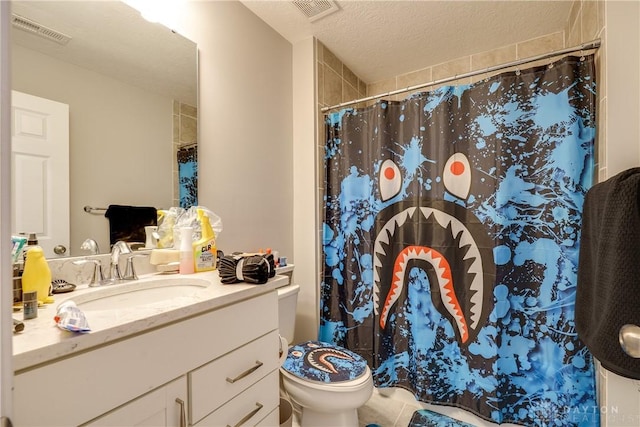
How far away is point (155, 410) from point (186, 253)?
55cm

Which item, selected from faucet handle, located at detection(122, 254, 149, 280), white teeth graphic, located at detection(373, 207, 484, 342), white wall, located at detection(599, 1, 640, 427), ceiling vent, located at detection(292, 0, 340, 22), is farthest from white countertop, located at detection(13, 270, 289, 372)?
ceiling vent, located at detection(292, 0, 340, 22)

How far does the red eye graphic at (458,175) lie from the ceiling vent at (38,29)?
167cm

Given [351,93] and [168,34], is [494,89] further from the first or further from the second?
[168,34]

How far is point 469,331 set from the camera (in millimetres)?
1433

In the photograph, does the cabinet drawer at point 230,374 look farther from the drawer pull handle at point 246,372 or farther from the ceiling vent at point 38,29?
the ceiling vent at point 38,29

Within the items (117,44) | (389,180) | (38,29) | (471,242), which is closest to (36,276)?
(38,29)

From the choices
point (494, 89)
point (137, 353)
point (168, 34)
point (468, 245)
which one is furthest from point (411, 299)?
point (168, 34)

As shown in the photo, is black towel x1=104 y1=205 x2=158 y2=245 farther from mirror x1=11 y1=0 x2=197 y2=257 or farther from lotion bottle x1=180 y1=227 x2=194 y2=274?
lotion bottle x1=180 y1=227 x2=194 y2=274

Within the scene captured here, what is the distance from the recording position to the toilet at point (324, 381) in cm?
120

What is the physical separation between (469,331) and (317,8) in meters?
1.90

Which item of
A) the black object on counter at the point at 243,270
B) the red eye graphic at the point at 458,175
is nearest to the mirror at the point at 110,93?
the black object on counter at the point at 243,270

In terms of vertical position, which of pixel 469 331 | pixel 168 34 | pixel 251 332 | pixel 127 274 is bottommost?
pixel 469 331

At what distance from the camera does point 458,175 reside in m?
1.48

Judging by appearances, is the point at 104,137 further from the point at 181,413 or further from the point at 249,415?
the point at 249,415
